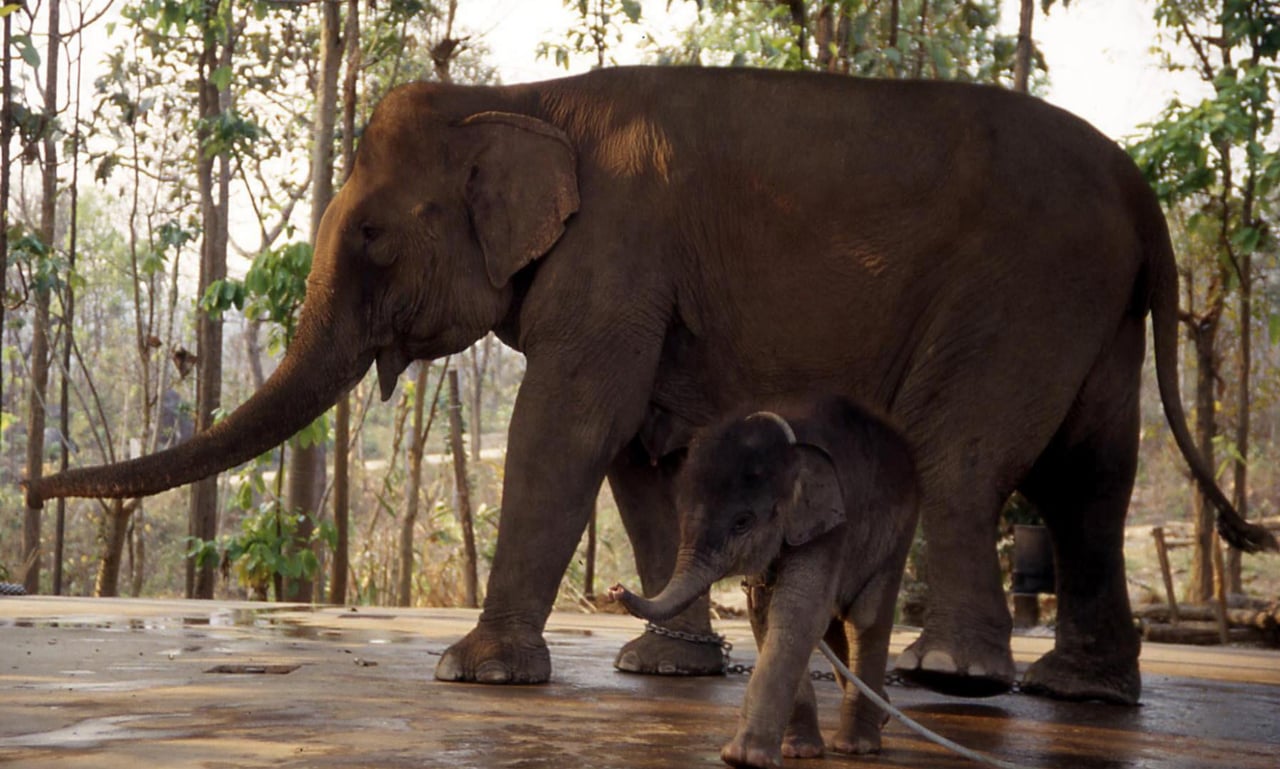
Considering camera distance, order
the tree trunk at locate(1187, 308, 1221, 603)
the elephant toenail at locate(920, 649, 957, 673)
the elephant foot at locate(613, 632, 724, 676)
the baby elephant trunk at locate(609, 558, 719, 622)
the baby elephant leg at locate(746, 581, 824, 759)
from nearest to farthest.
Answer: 1. the baby elephant trunk at locate(609, 558, 719, 622)
2. the baby elephant leg at locate(746, 581, 824, 759)
3. the elephant toenail at locate(920, 649, 957, 673)
4. the elephant foot at locate(613, 632, 724, 676)
5. the tree trunk at locate(1187, 308, 1221, 603)

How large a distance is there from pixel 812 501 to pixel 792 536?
3.5 inches

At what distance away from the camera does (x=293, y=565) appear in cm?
1174

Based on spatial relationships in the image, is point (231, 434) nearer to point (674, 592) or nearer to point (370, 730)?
point (370, 730)

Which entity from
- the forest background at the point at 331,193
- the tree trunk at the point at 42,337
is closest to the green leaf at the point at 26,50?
the forest background at the point at 331,193

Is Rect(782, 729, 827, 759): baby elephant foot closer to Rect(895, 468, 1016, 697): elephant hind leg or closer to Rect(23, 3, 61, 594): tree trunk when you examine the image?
Rect(895, 468, 1016, 697): elephant hind leg

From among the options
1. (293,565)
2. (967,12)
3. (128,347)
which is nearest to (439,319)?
(293,565)

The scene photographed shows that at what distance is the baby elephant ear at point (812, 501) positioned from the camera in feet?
12.0

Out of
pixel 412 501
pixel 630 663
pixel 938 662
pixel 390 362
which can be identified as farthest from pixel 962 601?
pixel 412 501

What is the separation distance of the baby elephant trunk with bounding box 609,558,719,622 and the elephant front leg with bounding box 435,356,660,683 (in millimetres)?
2135

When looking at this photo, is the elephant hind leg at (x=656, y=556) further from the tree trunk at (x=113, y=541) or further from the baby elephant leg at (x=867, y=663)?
the tree trunk at (x=113, y=541)

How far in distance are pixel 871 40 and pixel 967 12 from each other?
401cm

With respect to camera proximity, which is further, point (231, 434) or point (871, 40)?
point (871, 40)

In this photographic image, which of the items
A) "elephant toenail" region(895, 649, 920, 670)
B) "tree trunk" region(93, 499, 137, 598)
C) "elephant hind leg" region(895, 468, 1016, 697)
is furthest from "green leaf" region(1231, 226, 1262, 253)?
"tree trunk" region(93, 499, 137, 598)

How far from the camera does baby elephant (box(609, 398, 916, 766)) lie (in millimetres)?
3584
